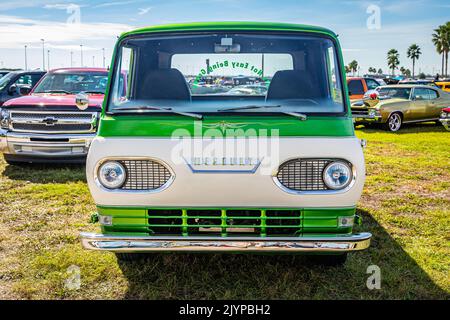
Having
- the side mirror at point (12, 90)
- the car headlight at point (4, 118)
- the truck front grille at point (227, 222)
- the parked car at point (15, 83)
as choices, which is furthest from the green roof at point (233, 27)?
the side mirror at point (12, 90)

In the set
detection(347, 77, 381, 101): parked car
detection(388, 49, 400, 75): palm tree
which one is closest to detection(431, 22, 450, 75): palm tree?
detection(388, 49, 400, 75): palm tree

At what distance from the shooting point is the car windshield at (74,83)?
909 cm

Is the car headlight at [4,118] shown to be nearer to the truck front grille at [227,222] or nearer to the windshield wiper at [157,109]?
the windshield wiper at [157,109]

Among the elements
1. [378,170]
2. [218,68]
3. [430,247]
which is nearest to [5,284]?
[218,68]

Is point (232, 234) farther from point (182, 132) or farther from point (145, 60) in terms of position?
point (145, 60)

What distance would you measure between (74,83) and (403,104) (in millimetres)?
10824

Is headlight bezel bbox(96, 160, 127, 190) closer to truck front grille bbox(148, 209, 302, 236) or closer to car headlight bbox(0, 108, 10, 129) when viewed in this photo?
truck front grille bbox(148, 209, 302, 236)

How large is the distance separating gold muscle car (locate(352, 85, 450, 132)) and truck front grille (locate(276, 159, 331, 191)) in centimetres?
1242

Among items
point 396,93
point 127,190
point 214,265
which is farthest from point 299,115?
point 396,93

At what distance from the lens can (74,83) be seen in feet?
30.2

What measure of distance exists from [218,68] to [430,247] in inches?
108

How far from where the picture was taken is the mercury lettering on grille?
3.48 m

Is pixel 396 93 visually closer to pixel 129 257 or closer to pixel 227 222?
pixel 129 257
